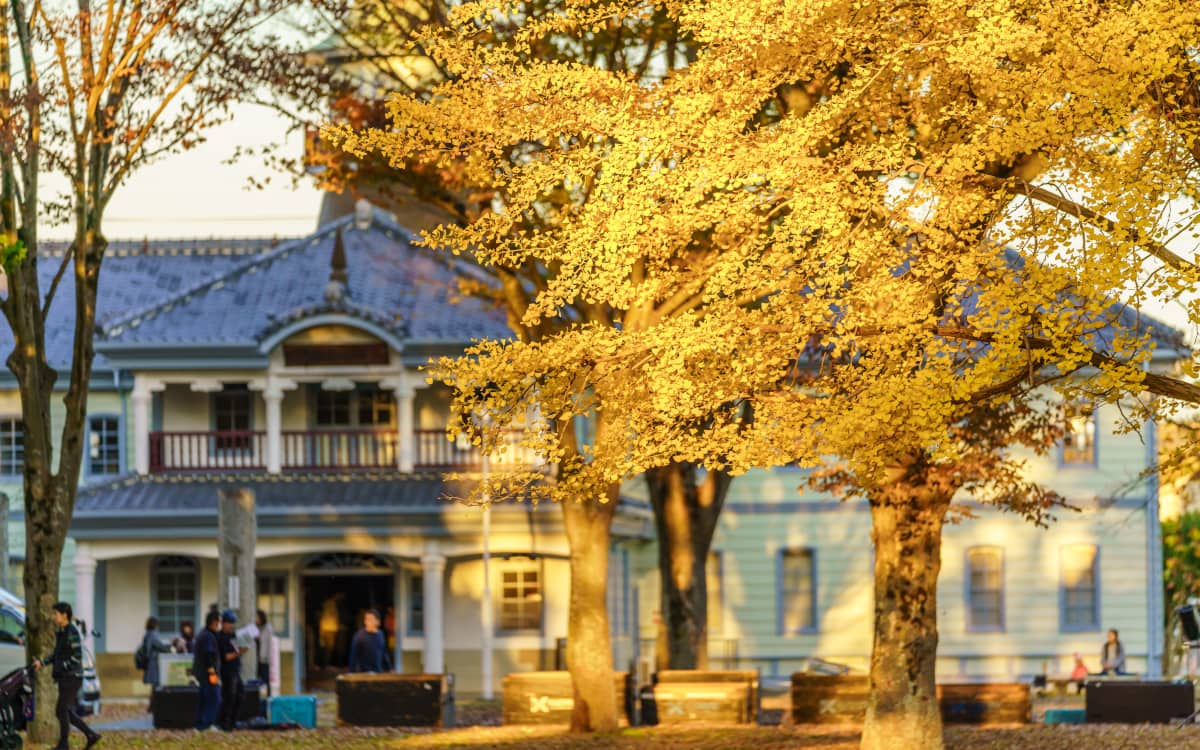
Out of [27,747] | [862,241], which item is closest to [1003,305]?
[862,241]

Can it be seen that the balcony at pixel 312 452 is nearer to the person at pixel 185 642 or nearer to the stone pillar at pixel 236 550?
the person at pixel 185 642

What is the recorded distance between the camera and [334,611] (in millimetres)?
39781

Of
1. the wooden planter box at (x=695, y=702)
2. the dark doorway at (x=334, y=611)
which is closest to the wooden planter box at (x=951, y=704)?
the wooden planter box at (x=695, y=702)

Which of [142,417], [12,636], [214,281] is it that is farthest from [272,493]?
[12,636]

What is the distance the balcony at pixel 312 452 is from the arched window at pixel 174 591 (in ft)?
6.90

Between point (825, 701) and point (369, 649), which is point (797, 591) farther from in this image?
point (825, 701)

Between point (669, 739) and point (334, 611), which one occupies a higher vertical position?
point (334, 611)

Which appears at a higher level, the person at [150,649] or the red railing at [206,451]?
the red railing at [206,451]

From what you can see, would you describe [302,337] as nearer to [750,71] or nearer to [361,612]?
[361,612]

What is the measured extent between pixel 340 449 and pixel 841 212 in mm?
25875

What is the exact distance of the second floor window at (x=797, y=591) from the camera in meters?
42.4

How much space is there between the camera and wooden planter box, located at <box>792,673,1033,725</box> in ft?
80.1

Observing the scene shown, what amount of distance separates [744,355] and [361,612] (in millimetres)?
26081

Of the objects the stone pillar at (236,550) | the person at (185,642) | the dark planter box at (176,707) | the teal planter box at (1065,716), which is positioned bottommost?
the teal planter box at (1065,716)
